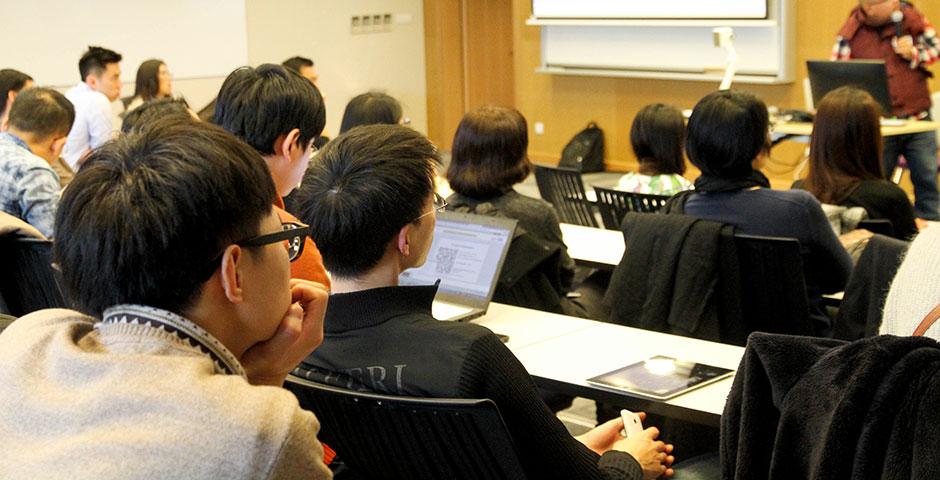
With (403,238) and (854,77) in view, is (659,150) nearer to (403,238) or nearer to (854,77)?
(403,238)

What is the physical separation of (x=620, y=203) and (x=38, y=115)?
225 centimetres

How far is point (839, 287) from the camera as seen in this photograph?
3.40m

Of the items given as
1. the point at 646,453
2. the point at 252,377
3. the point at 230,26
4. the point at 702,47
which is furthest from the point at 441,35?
the point at 252,377

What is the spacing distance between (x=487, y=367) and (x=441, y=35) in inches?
396

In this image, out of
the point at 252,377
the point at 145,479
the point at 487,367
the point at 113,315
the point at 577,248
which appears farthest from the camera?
the point at 577,248

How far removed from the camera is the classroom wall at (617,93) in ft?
27.3

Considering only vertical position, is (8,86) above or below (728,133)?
above

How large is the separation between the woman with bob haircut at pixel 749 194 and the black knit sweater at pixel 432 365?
151 cm

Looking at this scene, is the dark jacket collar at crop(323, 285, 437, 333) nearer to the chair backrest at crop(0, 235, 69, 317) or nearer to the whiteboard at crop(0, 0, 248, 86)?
the chair backrest at crop(0, 235, 69, 317)

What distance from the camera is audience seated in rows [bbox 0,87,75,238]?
415 cm

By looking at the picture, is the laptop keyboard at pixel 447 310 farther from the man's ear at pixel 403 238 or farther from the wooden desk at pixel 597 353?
the man's ear at pixel 403 238

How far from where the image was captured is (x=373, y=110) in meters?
4.57

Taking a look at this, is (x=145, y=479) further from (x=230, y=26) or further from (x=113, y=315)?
(x=230, y=26)

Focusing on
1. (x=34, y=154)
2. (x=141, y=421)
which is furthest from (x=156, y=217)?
(x=34, y=154)
